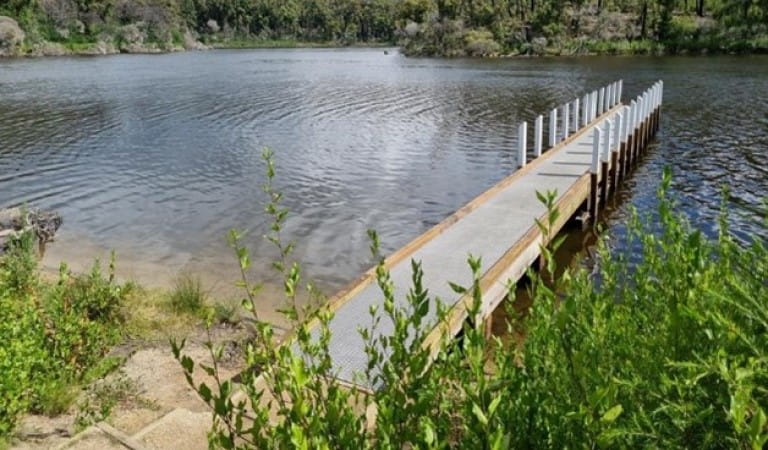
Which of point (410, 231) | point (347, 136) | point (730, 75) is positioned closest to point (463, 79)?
point (730, 75)

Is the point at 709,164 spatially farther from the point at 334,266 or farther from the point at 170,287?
the point at 170,287

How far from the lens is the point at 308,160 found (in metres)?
20.6

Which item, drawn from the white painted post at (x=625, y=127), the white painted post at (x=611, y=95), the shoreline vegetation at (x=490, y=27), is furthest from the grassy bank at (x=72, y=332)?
the shoreline vegetation at (x=490, y=27)

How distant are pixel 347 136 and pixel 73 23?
287 ft

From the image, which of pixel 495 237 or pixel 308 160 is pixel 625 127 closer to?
pixel 495 237

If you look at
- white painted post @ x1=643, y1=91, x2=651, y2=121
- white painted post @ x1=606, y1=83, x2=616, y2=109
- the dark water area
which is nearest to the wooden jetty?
white painted post @ x1=643, y1=91, x2=651, y2=121

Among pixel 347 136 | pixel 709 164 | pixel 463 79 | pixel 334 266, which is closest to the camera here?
pixel 334 266

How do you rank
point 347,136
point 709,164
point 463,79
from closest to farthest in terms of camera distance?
point 709,164, point 347,136, point 463,79

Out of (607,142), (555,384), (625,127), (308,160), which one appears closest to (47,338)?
(555,384)

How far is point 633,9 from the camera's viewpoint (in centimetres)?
7788

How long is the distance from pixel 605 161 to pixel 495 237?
18.9 ft

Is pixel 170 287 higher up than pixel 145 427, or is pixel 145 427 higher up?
pixel 145 427

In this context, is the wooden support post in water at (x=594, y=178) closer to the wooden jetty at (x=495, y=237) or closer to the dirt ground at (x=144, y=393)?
Result: the wooden jetty at (x=495, y=237)

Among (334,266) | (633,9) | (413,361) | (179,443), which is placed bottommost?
(334,266)
